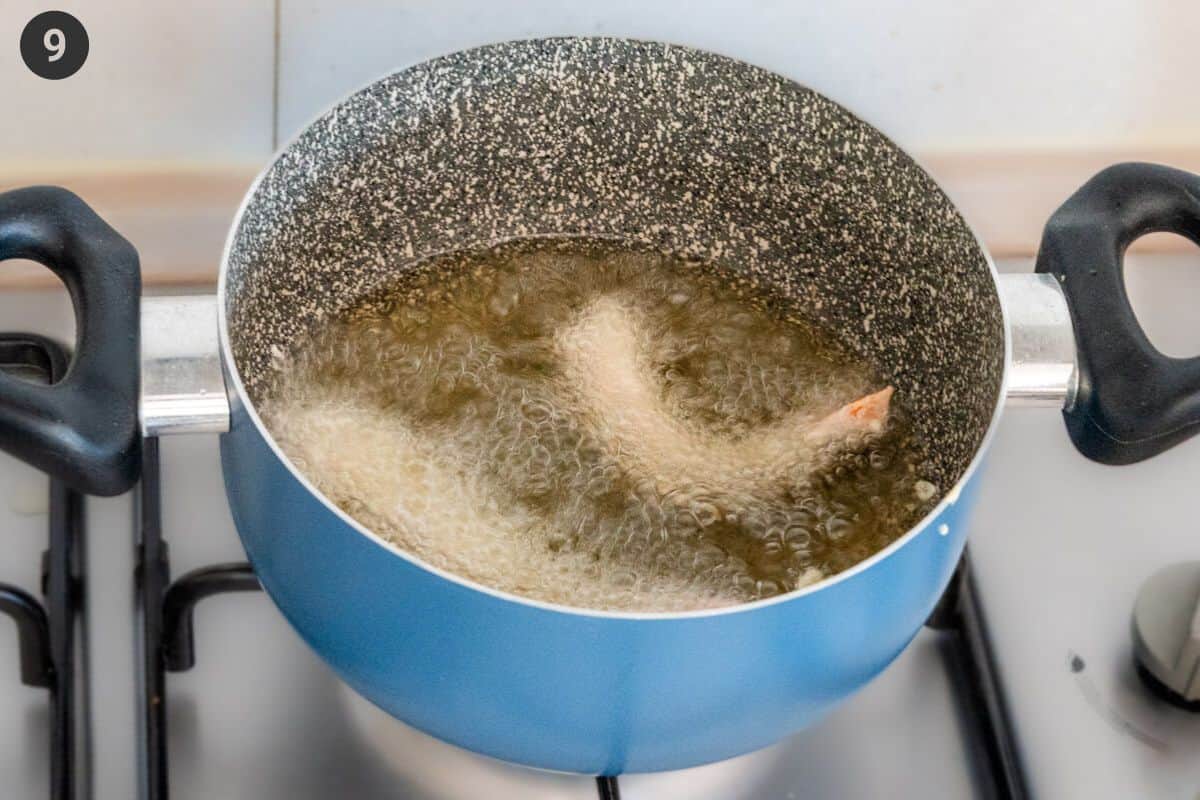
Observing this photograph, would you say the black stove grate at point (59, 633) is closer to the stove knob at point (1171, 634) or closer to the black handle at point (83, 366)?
the black handle at point (83, 366)

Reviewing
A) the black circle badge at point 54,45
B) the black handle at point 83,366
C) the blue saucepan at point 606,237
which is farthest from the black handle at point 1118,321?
the black circle badge at point 54,45

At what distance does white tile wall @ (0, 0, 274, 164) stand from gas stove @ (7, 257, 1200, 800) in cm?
11

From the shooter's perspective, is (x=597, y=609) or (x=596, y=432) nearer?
(x=597, y=609)

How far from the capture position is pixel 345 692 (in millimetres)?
623

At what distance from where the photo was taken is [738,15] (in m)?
0.73

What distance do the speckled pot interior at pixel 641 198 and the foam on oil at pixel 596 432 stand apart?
15 millimetres

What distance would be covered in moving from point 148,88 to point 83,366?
284mm

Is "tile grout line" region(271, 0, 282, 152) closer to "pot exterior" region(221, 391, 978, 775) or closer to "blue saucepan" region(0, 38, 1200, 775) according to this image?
"blue saucepan" region(0, 38, 1200, 775)

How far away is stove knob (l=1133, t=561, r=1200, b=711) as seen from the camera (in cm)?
62

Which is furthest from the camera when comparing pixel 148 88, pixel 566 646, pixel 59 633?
Result: pixel 148 88

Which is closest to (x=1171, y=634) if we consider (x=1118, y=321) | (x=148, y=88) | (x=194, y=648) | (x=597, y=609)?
(x=1118, y=321)

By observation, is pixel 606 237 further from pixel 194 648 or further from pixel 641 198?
pixel 194 648

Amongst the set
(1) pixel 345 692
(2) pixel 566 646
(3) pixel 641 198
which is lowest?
(1) pixel 345 692

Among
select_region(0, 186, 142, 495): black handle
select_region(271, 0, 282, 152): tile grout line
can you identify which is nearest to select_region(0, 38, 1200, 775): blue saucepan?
select_region(0, 186, 142, 495): black handle
